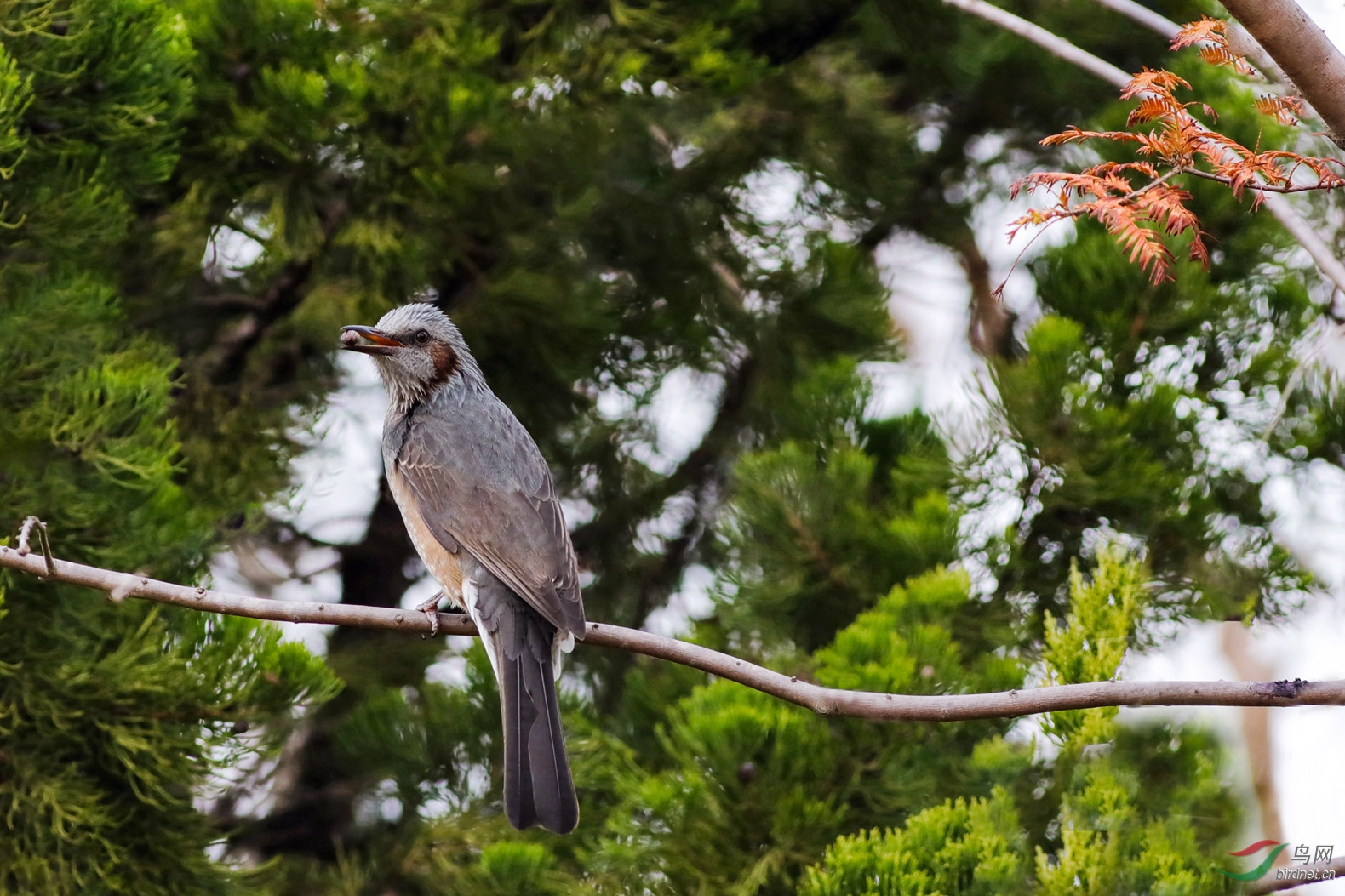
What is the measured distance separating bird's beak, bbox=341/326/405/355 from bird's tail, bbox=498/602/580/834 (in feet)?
3.14

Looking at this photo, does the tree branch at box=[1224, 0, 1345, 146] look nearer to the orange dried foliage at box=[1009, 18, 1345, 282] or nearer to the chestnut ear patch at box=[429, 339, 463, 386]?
the orange dried foliage at box=[1009, 18, 1345, 282]

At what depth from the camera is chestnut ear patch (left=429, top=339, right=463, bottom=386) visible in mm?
4430

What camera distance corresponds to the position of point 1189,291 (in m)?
4.33

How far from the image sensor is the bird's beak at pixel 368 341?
397 cm

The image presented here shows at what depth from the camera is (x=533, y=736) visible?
3479mm

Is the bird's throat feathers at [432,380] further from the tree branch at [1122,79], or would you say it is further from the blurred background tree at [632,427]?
the tree branch at [1122,79]

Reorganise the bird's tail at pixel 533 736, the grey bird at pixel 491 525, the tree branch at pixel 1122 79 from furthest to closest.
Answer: the grey bird at pixel 491 525 < the bird's tail at pixel 533 736 < the tree branch at pixel 1122 79

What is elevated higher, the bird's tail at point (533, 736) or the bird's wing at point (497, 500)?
the bird's wing at point (497, 500)

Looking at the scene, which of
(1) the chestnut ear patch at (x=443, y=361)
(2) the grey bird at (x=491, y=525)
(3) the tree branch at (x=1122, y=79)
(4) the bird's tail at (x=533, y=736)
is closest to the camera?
(3) the tree branch at (x=1122, y=79)

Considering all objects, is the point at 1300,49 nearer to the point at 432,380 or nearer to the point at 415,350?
the point at 415,350

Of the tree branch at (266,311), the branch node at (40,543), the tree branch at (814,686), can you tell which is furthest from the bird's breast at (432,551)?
the branch node at (40,543)

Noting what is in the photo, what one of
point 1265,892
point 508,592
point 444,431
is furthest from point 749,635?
point 1265,892

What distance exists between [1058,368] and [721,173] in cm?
149

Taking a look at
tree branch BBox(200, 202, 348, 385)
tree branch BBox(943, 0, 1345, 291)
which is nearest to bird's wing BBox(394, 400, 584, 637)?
tree branch BBox(200, 202, 348, 385)
